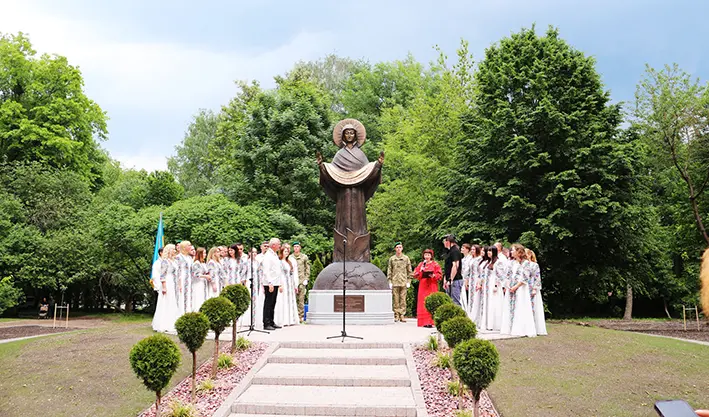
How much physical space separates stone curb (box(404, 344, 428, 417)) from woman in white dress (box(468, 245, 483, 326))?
4.23m

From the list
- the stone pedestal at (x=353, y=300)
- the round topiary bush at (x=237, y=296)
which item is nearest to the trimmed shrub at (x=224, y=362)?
the round topiary bush at (x=237, y=296)

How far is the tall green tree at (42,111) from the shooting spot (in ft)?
109

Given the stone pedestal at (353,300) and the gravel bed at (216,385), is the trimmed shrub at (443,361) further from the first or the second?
the stone pedestal at (353,300)

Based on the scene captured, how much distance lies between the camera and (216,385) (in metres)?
9.16

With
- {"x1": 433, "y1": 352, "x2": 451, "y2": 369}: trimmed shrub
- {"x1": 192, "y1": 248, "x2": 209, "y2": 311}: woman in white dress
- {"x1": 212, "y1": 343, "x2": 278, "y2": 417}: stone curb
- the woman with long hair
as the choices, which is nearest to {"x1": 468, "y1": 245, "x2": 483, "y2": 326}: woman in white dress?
the woman with long hair

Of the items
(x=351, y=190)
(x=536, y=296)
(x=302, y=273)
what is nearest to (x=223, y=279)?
(x=302, y=273)

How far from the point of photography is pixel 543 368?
992cm

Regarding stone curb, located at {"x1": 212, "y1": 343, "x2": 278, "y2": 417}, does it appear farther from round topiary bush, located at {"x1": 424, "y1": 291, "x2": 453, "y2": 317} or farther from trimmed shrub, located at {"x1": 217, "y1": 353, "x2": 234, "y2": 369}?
round topiary bush, located at {"x1": 424, "y1": 291, "x2": 453, "y2": 317}

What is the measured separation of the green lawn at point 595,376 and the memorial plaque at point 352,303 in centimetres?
471

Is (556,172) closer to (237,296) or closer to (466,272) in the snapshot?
(466,272)

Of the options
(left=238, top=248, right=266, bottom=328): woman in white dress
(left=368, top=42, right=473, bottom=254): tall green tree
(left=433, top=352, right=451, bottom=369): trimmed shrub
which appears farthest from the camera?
(left=368, top=42, right=473, bottom=254): tall green tree

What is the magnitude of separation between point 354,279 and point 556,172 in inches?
413

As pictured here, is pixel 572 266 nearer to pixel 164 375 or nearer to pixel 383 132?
pixel 383 132

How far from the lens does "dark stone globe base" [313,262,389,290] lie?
16109 mm
